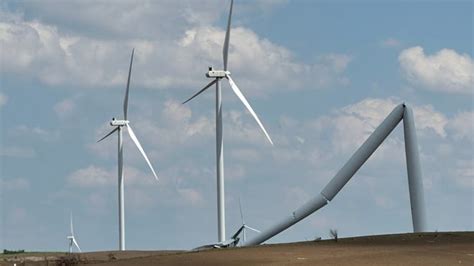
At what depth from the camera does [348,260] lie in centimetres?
3981

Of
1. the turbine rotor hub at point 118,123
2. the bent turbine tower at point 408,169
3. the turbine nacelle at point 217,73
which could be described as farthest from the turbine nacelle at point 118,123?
the bent turbine tower at point 408,169

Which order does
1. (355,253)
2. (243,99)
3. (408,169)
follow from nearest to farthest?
(355,253)
(408,169)
(243,99)

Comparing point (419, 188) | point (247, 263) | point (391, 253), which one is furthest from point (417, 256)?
point (419, 188)

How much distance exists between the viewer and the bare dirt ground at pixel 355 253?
3984cm

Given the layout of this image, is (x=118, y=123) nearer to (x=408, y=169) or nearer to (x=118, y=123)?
(x=118, y=123)

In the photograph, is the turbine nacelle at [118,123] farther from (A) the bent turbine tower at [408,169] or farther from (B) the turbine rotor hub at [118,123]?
(A) the bent turbine tower at [408,169]

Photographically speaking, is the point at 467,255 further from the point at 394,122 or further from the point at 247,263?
the point at 394,122

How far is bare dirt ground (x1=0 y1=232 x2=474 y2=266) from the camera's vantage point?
39844 millimetres

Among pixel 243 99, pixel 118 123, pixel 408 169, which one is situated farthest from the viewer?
pixel 118 123

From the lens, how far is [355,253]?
140 feet

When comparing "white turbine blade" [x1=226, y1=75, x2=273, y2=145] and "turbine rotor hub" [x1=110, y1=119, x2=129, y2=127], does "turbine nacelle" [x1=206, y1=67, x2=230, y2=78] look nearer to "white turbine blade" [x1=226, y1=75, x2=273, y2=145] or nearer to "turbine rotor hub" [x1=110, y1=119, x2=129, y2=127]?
"white turbine blade" [x1=226, y1=75, x2=273, y2=145]

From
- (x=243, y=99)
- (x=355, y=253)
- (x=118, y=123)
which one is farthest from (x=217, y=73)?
(x=355, y=253)

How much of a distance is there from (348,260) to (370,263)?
1.52 m

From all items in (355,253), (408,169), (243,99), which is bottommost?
(355,253)
